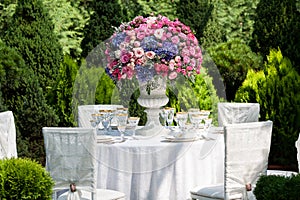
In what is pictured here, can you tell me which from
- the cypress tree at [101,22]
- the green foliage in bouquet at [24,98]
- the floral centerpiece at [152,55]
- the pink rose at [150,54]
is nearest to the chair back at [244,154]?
the floral centerpiece at [152,55]

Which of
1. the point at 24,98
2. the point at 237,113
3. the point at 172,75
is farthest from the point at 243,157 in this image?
the point at 24,98

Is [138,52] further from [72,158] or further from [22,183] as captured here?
[22,183]

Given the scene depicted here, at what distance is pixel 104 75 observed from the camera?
8617 millimetres

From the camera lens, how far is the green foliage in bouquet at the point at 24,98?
27.6ft

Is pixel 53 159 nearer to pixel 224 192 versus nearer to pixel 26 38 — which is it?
pixel 224 192

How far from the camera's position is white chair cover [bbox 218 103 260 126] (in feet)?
23.4

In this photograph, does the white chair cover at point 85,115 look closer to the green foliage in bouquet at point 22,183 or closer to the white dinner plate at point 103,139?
the white dinner plate at point 103,139

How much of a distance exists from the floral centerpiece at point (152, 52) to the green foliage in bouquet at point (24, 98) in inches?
97.4

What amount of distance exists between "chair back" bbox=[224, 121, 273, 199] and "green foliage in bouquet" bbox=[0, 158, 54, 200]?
1.46m

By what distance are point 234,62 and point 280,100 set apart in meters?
1.45

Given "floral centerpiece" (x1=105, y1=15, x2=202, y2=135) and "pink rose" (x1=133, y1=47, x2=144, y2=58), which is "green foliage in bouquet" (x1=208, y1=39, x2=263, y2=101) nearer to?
"floral centerpiece" (x1=105, y1=15, x2=202, y2=135)

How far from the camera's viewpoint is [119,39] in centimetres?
614

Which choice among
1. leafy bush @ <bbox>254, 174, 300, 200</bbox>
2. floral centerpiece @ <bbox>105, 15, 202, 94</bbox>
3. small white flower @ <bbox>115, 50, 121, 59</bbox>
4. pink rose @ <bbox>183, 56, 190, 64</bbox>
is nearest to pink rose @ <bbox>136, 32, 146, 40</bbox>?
floral centerpiece @ <bbox>105, 15, 202, 94</bbox>

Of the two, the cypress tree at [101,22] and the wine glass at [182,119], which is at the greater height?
the cypress tree at [101,22]
